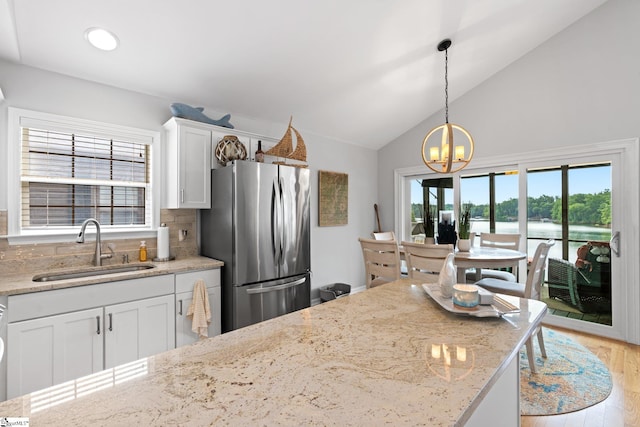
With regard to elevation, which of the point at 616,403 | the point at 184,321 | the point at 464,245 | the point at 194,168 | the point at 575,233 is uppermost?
the point at 194,168

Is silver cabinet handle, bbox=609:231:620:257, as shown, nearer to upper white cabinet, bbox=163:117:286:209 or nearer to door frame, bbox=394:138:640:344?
door frame, bbox=394:138:640:344

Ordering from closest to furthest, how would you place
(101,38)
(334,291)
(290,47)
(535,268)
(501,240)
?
(101,38) → (535,268) → (290,47) → (501,240) → (334,291)

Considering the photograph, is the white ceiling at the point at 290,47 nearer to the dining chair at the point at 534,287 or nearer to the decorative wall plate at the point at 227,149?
the decorative wall plate at the point at 227,149

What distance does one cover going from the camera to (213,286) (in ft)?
8.99

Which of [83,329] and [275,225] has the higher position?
[275,225]

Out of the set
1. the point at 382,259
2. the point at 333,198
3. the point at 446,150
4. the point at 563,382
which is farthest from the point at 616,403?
the point at 333,198

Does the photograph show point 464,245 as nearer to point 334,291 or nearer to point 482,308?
point 334,291

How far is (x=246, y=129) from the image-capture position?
3666mm

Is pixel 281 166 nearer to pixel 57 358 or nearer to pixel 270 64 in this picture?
pixel 270 64

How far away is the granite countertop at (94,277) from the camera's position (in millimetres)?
1901

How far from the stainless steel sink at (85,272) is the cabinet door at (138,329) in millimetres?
462

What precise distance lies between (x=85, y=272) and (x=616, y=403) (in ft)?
13.2

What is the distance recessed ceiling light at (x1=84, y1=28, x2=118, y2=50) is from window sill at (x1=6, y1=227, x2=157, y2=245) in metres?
1.46

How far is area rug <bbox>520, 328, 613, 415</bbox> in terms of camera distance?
7.02 feet
